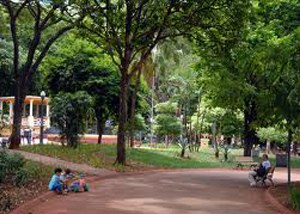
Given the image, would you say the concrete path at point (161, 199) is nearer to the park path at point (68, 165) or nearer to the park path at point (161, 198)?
the park path at point (161, 198)

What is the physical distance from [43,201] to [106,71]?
61.7 feet

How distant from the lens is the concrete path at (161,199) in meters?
10.0

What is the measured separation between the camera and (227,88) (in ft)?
47.0

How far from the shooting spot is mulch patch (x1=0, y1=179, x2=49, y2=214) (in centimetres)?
942

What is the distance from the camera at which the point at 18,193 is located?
1119 cm

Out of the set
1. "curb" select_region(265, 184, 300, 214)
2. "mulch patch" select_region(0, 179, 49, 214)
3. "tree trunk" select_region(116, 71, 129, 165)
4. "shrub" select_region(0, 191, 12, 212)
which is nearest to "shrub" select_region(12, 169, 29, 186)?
"mulch patch" select_region(0, 179, 49, 214)

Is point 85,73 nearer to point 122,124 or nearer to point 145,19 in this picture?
point 122,124

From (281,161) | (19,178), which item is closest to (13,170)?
(19,178)

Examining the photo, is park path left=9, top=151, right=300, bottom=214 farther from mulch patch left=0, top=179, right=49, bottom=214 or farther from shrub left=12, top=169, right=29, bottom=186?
shrub left=12, top=169, right=29, bottom=186

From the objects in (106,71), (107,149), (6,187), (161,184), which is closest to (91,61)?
(106,71)

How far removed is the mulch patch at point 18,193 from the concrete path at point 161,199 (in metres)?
0.51

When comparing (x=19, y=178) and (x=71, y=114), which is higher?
(x=71, y=114)

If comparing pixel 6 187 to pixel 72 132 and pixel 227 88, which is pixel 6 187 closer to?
pixel 227 88

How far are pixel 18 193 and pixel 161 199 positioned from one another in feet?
11.9
